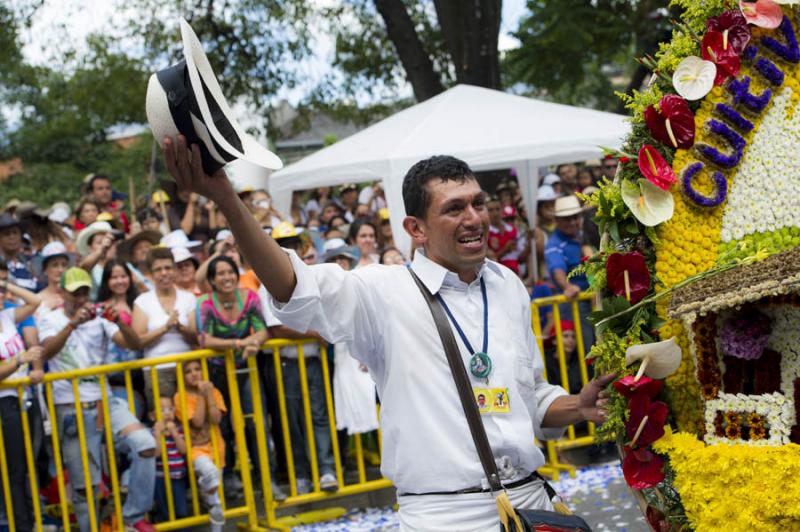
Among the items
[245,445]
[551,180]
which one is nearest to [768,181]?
[245,445]

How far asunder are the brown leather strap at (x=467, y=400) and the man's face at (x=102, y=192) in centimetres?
806

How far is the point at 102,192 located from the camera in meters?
11.1

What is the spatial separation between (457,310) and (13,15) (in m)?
12.3

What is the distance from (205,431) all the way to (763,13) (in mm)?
5123

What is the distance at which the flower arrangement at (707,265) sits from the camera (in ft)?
12.1

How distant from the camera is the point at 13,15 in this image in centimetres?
1438

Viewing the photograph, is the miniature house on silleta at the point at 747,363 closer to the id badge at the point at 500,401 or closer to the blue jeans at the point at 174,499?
the id badge at the point at 500,401

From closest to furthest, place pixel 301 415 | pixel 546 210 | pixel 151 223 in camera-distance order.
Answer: pixel 301 415 → pixel 151 223 → pixel 546 210

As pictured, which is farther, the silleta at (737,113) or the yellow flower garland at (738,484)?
the silleta at (737,113)

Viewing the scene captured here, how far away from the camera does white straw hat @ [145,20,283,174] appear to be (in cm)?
280

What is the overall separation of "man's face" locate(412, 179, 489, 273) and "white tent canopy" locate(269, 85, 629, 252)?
5452 millimetres

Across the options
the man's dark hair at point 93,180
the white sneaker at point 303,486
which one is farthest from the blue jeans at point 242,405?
the man's dark hair at point 93,180

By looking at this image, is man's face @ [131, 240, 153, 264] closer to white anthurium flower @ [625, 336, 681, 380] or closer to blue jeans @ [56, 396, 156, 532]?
blue jeans @ [56, 396, 156, 532]

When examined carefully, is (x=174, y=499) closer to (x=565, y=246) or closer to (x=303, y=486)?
A: (x=303, y=486)
